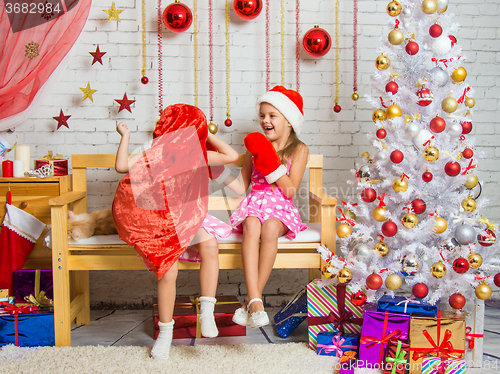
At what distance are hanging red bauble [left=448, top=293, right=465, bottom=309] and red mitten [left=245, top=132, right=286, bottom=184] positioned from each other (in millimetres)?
858

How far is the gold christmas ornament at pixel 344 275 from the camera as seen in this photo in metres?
1.75

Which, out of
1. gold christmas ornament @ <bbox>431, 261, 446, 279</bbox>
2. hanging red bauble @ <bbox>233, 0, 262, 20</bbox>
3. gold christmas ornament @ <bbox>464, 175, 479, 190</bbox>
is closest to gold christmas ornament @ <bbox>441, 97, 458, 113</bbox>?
gold christmas ornament @ <bbox>464, 175, 479, 190</bbox>

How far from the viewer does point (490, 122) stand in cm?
253

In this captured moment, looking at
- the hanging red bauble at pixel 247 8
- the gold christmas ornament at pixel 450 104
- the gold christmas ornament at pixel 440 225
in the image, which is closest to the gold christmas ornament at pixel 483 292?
the gold christmas ornament at pixel 440 225

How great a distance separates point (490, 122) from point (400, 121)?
111 centimetres

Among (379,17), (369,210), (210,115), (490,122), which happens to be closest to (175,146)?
(210,115)

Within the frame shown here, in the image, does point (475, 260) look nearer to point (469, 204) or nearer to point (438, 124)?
point (469, 204)

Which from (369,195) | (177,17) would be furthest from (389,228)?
(177,17)

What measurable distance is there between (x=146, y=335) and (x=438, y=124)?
1.64 meters

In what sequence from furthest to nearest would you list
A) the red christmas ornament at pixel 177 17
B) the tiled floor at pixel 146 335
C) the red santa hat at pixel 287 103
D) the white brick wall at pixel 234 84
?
the white brick wall at pixel 234 84
the red christmas ornament at pixel 177 17
the red santa hat at pixel 287 103
the tiled floor at pixel 146 335

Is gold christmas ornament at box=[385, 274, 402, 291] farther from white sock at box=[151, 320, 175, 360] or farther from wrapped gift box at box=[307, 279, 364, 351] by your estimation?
white sock at box=[151, 320, 175, 360]

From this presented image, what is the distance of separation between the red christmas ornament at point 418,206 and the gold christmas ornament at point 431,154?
0.18 meters

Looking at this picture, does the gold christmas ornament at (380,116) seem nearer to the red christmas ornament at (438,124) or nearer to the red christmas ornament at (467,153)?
the red christmas ornament at (438,124)

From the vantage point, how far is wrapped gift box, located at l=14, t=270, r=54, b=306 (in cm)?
195
